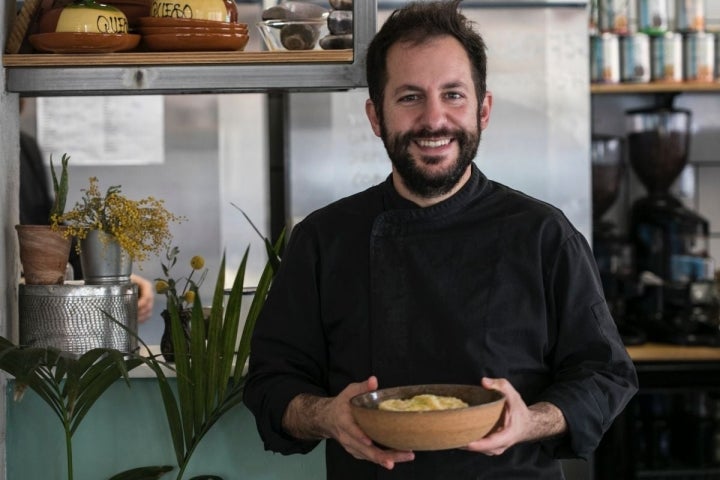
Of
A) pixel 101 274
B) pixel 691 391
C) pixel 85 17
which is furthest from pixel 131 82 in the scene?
pixel 691 391

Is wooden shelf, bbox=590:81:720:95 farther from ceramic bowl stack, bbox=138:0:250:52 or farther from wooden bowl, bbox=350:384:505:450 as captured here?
wooden bowl, bbox=350:384:505:450

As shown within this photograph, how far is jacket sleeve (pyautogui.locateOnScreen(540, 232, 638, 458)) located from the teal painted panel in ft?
2.47

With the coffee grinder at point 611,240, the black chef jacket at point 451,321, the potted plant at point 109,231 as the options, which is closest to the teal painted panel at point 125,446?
the potted plant at point 109,231

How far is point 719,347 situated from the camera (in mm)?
3699

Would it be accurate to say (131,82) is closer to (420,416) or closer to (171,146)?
(420,416)

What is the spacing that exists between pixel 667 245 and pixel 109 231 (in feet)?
7.55

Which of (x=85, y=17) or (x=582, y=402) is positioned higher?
(x=85, y=17)

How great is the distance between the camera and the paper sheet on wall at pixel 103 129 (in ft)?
12.6

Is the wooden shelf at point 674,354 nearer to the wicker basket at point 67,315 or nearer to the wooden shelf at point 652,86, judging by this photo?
the wooden shelf at point 652,86

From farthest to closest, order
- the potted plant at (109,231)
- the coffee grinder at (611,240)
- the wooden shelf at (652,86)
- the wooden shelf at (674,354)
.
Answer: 1. the wooden shelf at (652,86)
2. the coffee grinder at (611,240)
3. the wooden shelf at (674,354)
4. the potted plant at (109,231)

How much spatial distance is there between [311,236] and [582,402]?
0.48 metres

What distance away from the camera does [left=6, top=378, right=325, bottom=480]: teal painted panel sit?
2.27m

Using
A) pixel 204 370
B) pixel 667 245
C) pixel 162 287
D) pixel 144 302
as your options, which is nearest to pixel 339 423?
pixel 204 370

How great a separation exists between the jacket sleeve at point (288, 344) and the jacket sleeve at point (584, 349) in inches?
13.9
